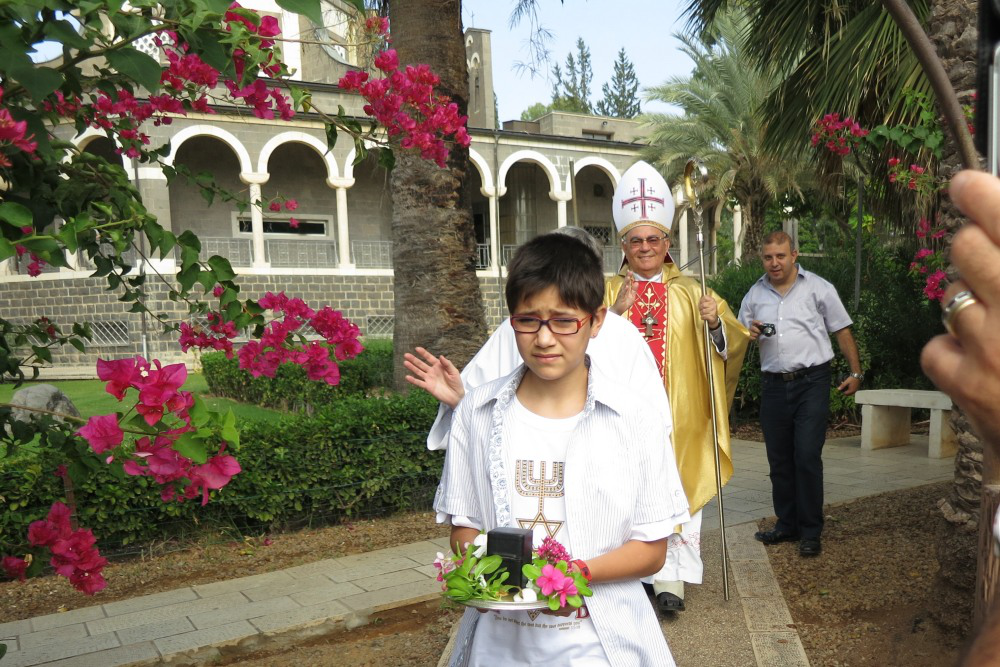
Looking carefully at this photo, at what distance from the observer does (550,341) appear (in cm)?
206

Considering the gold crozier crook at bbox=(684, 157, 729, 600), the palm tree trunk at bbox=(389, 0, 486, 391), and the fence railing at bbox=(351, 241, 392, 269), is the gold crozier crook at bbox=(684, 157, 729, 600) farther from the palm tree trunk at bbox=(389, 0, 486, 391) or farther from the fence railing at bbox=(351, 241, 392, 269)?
the fence railing at bbox=(351, 241, 392, 269)

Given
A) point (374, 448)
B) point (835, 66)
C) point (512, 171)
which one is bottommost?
point (374, 448)

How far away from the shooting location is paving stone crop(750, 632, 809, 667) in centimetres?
359

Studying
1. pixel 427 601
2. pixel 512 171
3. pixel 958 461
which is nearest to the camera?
pixel 958 461

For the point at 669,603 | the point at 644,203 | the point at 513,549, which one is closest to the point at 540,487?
the point at 513,549

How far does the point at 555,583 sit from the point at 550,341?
0.60 meters

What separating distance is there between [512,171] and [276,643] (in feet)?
84.4

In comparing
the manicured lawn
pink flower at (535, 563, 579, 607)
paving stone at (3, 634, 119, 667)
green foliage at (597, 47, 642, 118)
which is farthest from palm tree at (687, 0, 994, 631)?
green foliage at (597, 47, 642, 118)

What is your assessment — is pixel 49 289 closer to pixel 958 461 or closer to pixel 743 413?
pixel 743 413

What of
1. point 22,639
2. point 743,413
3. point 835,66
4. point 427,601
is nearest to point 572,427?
point 427,601

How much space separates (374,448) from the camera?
20.4 feet

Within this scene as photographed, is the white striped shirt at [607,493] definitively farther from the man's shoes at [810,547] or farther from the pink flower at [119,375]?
the man's shoes at [810,547]

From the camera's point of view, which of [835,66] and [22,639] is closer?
[22,639]

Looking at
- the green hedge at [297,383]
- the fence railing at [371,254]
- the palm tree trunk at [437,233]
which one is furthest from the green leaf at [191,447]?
the fence railing at [371,254]
